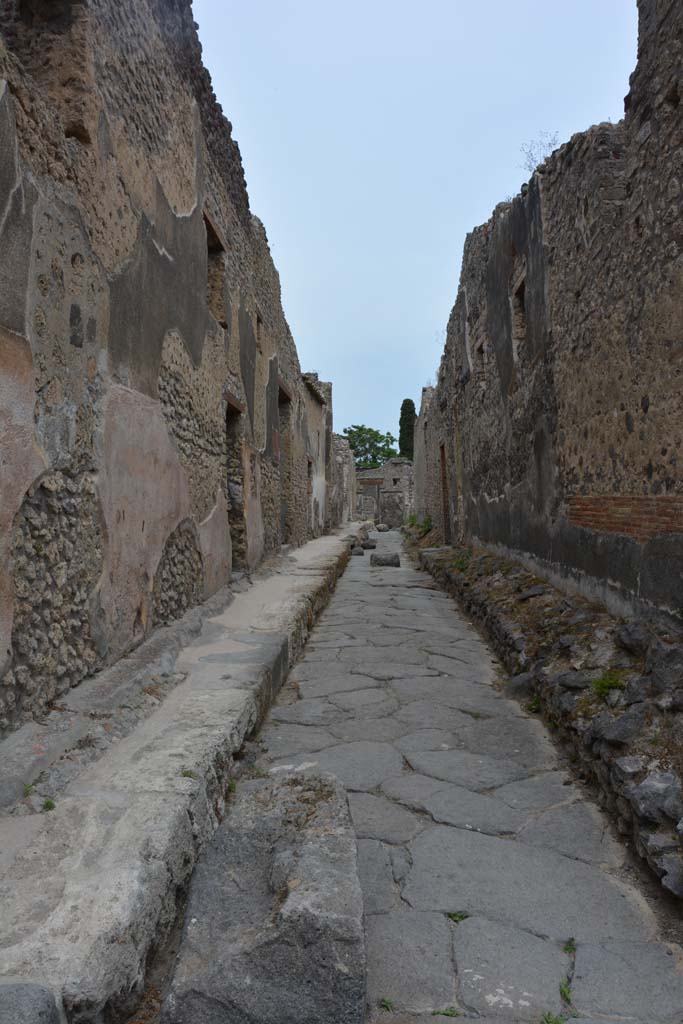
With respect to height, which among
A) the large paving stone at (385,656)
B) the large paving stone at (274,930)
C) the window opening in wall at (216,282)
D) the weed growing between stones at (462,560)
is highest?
the window opening in wall at (216,282)

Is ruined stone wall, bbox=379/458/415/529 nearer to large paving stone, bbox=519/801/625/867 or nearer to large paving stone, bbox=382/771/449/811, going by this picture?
large paving stone, bbox=382/771/449/811

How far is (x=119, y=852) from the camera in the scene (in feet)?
4.95

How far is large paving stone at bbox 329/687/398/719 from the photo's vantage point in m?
3.26

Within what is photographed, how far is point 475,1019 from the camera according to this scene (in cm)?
134

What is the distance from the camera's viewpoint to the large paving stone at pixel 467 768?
2.48 m

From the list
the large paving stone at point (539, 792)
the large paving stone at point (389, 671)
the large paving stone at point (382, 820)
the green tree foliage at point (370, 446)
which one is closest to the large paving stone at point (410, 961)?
the large paving stone at point (382, 820)

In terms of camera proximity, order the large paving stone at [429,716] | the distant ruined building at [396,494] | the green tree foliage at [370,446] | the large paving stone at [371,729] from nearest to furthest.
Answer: the large paving stone at [371,729] < the large paving stone at [429,716] < the distant ruined building at [396,494] < the green tree foliage at [370,446]

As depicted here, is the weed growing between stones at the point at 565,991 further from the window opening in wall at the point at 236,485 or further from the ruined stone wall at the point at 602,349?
the window opening in wall at the point at 236,485

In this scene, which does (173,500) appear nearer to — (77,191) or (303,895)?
(77,191)

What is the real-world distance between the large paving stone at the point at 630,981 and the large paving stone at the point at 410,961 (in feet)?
0.91

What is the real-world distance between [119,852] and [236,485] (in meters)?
4.91

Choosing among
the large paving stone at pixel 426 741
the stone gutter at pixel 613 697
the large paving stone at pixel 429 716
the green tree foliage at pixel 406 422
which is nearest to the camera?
the stone gutter at pixel 613 697

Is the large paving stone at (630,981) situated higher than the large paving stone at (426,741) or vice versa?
the large paving stone at (426,741)

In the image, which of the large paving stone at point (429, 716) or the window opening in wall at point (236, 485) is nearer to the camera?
the large paving stone at point (429, 716)
